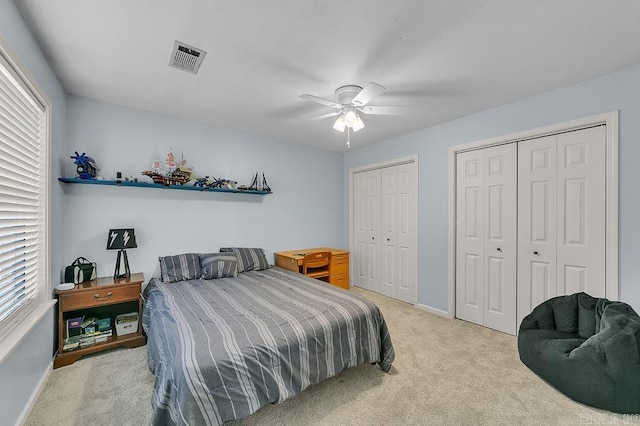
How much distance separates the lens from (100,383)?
2045 mm

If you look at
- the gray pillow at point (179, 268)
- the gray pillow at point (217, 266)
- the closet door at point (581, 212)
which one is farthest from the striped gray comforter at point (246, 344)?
the closet door at point (581, 212)

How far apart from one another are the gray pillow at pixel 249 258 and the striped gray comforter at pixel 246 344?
803 mm

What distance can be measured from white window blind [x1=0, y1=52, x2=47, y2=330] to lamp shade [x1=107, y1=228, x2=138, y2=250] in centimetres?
61

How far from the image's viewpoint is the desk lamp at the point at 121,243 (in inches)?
104

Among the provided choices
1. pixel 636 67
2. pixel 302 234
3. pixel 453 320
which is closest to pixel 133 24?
pixel 302 234

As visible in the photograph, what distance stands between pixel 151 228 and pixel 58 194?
86 cm

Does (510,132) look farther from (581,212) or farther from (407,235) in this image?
(407,235)

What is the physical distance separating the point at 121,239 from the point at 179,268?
0.63 meters

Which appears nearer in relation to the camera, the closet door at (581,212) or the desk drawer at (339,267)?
the closet door at (581,212)

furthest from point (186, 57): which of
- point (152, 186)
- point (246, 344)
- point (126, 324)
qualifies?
point (126, 324)

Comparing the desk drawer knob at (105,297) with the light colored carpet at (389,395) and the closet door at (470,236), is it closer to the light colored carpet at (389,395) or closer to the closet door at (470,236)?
the light colored carpet at (389,395)

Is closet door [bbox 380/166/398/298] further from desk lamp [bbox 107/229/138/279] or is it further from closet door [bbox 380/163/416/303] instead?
desk lamp [bbox 107/229/138/279]

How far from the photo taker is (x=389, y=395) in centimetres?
194

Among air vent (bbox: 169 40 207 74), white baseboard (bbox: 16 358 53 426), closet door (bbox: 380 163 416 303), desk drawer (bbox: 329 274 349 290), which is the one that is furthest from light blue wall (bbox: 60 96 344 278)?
air vent (bbox: 169 40 207 74)
